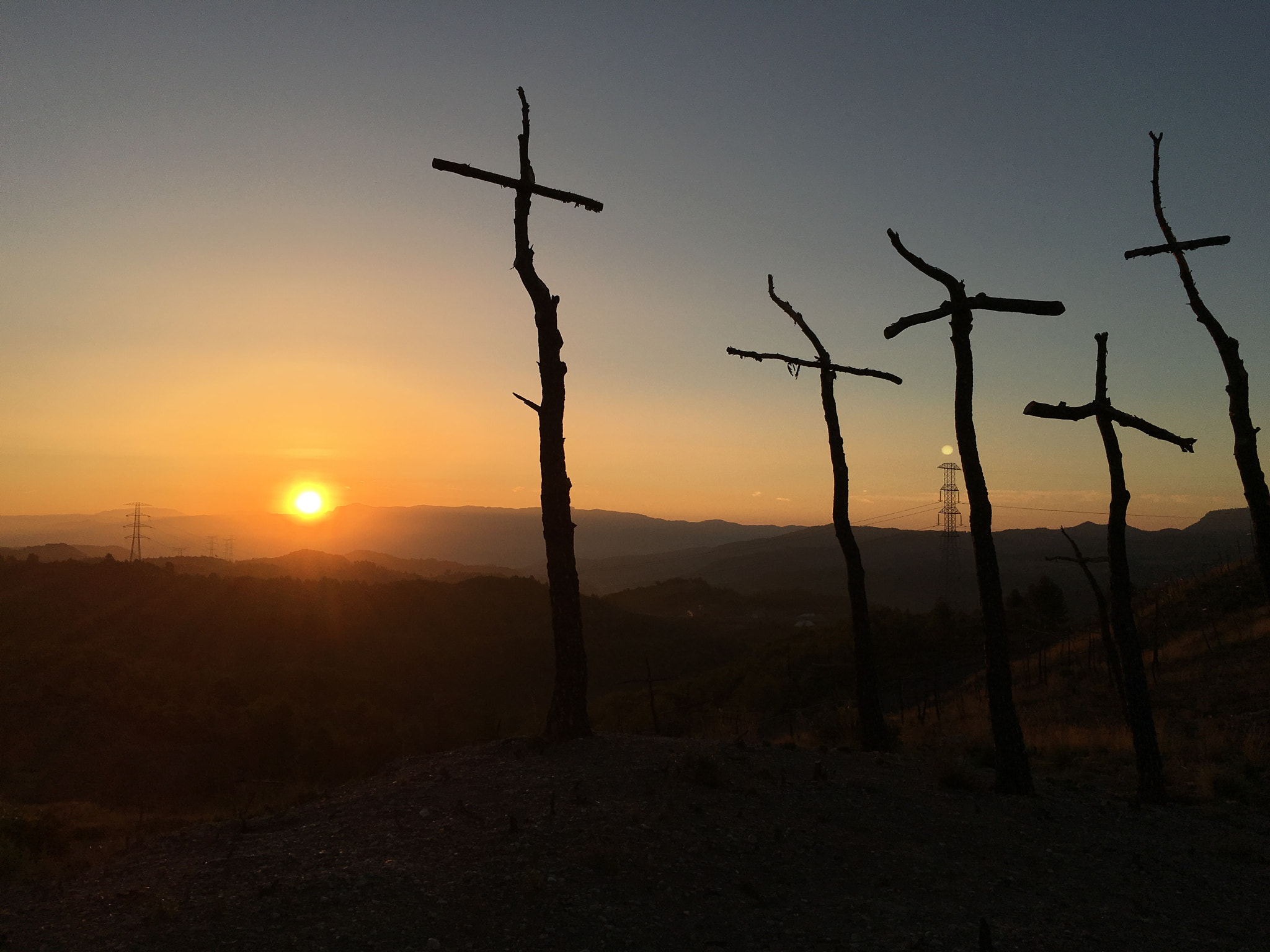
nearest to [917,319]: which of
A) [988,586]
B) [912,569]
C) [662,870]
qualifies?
[988,586]

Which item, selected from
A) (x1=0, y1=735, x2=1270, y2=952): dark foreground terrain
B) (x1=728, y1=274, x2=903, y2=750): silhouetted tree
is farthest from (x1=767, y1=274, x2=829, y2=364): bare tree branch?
(x1=0, y1=735, x2=1270, y2=952): dark foreground terrain

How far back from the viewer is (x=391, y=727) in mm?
28031

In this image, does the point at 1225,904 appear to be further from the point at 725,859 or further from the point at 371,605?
the point at 371,605

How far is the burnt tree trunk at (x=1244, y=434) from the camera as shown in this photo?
34.7 feet

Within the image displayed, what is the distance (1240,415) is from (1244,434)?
0.90 feet

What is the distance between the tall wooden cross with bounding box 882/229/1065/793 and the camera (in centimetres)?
1085

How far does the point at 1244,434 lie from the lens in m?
10.9

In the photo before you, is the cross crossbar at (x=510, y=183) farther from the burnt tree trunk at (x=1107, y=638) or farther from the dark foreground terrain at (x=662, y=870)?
the burnt tree trunk at (x=1107, y=638)

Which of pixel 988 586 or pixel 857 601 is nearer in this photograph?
pixel 988 586

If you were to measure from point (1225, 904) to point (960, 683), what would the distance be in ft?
79.9

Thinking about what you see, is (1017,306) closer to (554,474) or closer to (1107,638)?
(554,474)

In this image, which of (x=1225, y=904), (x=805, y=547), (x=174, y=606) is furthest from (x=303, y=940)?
(x=805, y=547)

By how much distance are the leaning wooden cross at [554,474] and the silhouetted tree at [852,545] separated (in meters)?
4.77

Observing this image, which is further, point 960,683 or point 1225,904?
A: point 960,683
